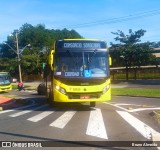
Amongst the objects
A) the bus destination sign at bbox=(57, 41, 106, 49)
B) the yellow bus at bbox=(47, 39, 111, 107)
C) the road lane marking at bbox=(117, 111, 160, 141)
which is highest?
the bus destination sign at bbox=(57, 41, 106, 49)

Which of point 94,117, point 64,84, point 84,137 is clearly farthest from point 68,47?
point 84,137

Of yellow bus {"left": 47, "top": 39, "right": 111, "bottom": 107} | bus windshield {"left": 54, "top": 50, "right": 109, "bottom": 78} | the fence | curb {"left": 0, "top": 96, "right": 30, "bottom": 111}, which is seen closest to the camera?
yellow bus {"left": 47, "top": 39, "right": 111, "bottom": 107}

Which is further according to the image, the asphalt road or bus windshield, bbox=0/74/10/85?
bus windshield, bbox=0/74/10/85

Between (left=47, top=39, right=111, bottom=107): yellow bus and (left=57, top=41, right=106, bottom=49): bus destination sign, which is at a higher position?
(left=57, top=41, right=106, bottom=49): bus destination sign

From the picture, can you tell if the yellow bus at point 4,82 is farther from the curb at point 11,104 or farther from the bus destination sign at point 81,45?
the bus destination sign at point 81,45

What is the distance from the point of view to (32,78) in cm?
8200

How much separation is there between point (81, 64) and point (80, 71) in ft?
1.11

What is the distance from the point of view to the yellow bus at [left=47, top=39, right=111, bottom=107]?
54.5 feet

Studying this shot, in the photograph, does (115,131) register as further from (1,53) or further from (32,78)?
(1,53)

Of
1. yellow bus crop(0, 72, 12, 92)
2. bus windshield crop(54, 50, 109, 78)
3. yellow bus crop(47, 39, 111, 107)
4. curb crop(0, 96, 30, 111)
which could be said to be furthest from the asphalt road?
yellow bus crop(0, 72, 12, 92)

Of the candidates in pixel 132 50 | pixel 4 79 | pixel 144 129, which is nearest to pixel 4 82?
pixel 4 79

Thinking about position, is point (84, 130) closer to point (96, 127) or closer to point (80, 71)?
point (96, 127)

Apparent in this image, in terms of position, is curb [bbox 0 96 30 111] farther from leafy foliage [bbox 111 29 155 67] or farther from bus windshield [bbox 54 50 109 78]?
leafy foliage [bbox 111 29 155 67]

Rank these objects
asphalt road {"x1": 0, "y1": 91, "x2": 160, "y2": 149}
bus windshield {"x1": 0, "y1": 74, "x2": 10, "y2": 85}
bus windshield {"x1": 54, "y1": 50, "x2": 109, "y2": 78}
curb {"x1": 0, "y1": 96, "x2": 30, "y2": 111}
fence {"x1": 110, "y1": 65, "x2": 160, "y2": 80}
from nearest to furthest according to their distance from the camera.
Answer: asphalt road {"x1": 0, "y1": 91, "x2": 160, "y2": 149} < bus windshield {"x1": 54, "y1": 50, "x2": 109, "y2": 78} < curb {"x1": 0, "y1": 96, "x2": 30, "y2": 111} < bus windshield {"x1": 0, "y1": 74, "x2": 10, "y2": 85} < fence {"x1": 110, "y1": 65, "x2": 160, "y2": 80}
